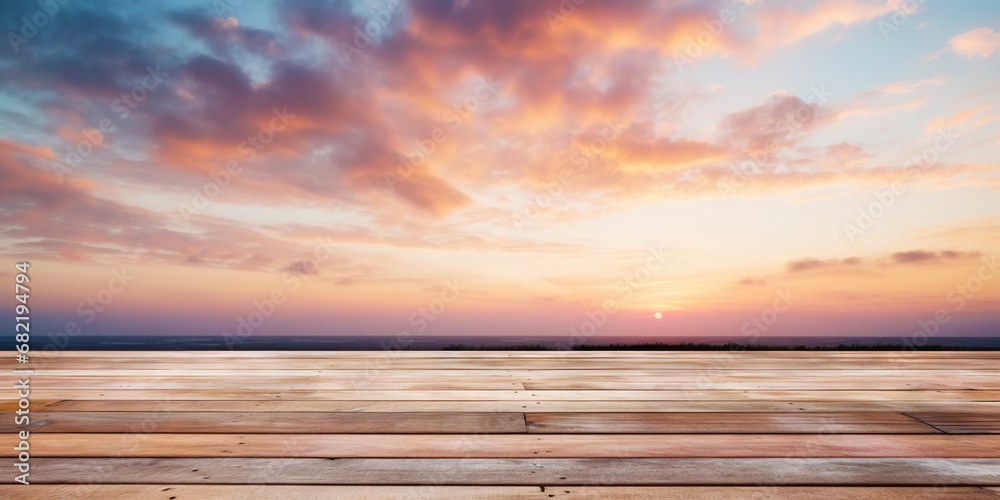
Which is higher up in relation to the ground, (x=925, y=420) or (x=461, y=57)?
(x=461, y=57)

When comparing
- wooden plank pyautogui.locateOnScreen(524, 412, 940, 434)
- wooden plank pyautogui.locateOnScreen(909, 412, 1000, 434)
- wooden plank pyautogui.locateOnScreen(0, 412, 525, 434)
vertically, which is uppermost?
wooden plank pyautogui.locateOnScreen(0, 412, 525, 434)

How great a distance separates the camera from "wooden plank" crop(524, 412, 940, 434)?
6.39ft

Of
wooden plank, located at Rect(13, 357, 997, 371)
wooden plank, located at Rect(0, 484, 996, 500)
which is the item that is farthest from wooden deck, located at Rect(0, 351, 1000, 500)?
wooden plank, located at Rect(13, 357, 997, 371)

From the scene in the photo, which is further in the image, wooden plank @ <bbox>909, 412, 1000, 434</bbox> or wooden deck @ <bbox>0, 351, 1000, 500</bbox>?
wooden plank @ <bbox>909, 412, 1000, 434</bbox>

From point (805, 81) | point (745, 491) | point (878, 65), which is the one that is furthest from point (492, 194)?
point (745, 491)

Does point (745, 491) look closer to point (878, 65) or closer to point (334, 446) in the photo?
point (334, 446)

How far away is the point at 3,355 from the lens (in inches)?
183

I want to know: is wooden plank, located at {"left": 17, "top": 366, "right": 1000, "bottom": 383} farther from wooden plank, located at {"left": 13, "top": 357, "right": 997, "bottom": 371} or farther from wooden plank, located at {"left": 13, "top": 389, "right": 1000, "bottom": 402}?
wooden plank, located at {"left": 13, "top": 389, "right": 1000, "bottom": 402}

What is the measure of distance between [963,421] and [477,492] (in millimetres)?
2372

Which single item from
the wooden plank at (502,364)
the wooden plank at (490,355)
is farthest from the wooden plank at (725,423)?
the wooden plank at (490,355)

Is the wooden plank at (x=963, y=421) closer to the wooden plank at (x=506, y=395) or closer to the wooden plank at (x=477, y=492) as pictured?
the wooden plank at (x=506, y=395)

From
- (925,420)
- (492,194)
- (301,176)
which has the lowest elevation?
(925,420)

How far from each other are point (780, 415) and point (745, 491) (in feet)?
3.49

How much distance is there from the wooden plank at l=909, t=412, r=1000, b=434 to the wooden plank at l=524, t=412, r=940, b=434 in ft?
0.24
